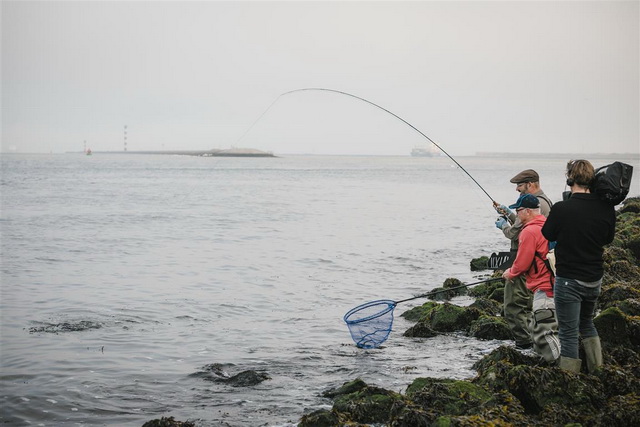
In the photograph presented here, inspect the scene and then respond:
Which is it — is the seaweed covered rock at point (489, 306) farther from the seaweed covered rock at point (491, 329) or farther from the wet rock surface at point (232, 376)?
the wet rock surface at point (232, 376)

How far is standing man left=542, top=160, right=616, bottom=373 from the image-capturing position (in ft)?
17.0

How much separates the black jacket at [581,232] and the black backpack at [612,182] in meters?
0.07

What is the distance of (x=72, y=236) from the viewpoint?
21.3 m

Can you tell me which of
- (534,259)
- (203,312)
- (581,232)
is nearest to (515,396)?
(534,259)

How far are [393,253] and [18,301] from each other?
35.2 feet

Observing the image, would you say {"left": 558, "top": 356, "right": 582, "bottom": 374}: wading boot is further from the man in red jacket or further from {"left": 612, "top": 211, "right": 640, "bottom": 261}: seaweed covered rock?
{"left": 612, "top": 211, "right": 640, "bottom": 261}: seaweed covered rock

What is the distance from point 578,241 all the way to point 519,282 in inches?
76.8

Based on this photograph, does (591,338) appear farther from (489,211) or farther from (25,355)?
(489,211)

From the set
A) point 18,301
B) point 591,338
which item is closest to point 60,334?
point 18,301

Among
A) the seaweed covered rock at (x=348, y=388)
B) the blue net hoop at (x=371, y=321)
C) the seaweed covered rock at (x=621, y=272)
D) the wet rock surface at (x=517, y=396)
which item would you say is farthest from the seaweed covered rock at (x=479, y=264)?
the seaweed covered rock at (x=348, y=388)

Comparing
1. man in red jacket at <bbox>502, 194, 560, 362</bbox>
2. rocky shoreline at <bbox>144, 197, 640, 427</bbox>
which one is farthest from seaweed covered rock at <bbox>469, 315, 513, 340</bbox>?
man in red jacket at <bbox>502, 194, 560, 362</bbox>

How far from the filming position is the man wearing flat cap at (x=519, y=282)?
6.87 m

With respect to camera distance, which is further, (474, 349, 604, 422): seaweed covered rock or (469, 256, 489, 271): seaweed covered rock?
(469, 256, 489, 271): seaweed covered rock

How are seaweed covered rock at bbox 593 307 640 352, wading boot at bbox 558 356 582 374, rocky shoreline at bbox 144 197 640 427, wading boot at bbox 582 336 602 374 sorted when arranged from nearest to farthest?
rocky shoreline at bbox 144 197 640 427 < wading boot at bbox 558 356 582 374 < wading boot at bbox 582 336 602 374 < seaweed covered rock at bbox 593 307 640 352
